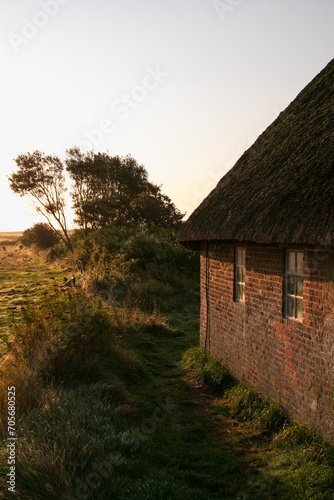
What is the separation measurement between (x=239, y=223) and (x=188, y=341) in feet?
19.3

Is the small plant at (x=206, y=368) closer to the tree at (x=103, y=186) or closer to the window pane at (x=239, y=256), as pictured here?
the window pane at (x=239, y=256)

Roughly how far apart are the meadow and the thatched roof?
2.64 metres

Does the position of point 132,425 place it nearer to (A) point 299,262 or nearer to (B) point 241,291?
(B) point 241,291

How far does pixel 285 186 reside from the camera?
18.2ft

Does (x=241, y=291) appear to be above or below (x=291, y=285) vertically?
below

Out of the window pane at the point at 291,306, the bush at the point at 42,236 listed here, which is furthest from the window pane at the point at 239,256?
the bush at the point at 42,236

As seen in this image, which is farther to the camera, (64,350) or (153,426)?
(64,350)

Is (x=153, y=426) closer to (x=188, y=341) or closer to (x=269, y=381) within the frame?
(x=269, y=381)

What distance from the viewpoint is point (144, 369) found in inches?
321

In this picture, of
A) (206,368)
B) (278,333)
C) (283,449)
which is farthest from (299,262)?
(206,368)

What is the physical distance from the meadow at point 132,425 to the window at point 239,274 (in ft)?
5.39

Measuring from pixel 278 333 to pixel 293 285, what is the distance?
821mm

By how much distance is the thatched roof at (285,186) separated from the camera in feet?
14.8

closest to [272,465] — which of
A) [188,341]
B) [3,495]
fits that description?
[3,495]
